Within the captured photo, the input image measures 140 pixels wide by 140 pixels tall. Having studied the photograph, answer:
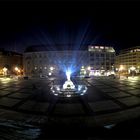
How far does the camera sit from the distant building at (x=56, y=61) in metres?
90.5

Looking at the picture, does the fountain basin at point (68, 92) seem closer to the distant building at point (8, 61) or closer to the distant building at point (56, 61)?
the distant building at point (56, 61)

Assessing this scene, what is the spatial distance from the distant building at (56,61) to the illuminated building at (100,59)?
410 centimetres

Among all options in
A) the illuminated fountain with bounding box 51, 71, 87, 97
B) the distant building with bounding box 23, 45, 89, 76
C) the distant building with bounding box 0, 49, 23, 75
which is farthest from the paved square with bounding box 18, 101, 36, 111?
the distant building with bounding box 0, 49, 23, 75

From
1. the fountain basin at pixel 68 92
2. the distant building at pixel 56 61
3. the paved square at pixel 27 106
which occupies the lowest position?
the paved square at pixel 27 106

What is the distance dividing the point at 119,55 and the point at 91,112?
133 m

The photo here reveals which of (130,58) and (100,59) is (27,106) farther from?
(130,58)

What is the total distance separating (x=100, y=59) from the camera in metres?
96.5

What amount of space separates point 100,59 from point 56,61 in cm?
2700

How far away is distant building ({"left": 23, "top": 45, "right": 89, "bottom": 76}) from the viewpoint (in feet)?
297

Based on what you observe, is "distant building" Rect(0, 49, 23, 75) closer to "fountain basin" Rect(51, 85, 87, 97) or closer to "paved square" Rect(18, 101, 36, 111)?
"fountain basin" Rect(51, 85, 87, 97)

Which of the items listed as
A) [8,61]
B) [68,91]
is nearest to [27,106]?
[68,91]

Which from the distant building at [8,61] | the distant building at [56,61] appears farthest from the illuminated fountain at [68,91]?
the distant building at [8,61]

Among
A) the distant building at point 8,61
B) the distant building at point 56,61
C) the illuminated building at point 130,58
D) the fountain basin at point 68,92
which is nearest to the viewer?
the fountain basin at point 68,92

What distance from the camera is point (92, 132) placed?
306 inches
